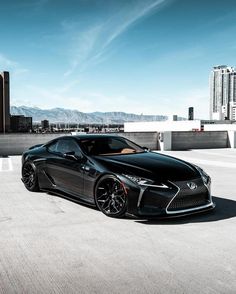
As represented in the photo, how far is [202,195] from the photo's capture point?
5.69 metres

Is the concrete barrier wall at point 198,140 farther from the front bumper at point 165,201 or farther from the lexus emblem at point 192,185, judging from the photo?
the front bumper at point 165,201

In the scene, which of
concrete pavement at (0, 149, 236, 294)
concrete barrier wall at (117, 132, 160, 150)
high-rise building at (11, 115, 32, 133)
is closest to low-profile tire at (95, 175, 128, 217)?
concrete pavement at (0, 149, 236, 294)

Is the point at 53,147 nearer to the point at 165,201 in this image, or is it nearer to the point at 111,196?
the point at 111,196

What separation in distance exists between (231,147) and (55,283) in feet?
66.6

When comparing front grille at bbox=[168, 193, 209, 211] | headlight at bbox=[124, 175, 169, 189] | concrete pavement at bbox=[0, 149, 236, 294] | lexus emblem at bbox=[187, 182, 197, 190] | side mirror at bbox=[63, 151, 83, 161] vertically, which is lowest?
concrete pavement at bbox=[0, 149, 236, 294]

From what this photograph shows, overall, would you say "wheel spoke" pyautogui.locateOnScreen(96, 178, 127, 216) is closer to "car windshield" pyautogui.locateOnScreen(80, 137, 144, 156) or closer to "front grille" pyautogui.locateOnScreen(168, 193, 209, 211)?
"front grille" pyautogui.locateOnScreen(168, 193, 209, 211)

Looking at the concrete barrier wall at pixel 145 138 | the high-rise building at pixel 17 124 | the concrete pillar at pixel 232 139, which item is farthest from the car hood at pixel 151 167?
the high-rise building at pixel 17 124

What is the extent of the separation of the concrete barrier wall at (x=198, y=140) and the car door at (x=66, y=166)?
46.5 ft

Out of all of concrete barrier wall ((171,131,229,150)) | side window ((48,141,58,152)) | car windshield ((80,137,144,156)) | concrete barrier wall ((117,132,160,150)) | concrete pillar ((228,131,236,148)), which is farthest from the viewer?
concrete pillar ((228,131,236,148))

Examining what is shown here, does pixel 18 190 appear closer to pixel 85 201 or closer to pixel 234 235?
pixel 85 201

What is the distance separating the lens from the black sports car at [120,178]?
17.3ft

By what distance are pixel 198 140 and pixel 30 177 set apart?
50.8 feet

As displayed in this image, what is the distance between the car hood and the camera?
5461 mm

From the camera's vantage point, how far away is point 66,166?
660 centimetres
